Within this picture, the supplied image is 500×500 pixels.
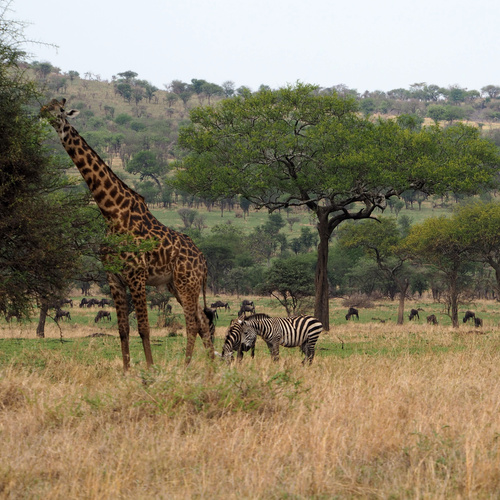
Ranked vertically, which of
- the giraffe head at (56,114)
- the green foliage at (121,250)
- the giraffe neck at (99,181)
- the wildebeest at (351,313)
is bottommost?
the wildebeest at (351,313)

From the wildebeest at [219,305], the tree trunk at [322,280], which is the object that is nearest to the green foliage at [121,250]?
the tree trunk at [322,280]

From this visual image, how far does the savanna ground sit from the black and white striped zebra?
3840 mm

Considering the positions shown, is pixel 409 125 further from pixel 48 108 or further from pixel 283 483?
pixel 283 483

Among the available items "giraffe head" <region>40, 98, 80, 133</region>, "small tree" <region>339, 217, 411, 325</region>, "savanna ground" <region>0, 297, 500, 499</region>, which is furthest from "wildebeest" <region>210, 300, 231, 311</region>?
"savanna ground" <region>0, 297, 500, 499</region>

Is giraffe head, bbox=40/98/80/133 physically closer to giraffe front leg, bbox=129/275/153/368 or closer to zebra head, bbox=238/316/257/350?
giraffe front leg, bbox=129/275/153/368

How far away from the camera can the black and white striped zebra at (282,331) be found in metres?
13.4

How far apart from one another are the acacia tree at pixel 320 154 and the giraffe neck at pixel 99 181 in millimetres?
15331

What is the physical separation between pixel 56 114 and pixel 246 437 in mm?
6928

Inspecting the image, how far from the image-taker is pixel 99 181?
430 inches

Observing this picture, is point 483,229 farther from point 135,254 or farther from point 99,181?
point 99,181

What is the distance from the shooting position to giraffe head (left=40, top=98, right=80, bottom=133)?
34.5 ft

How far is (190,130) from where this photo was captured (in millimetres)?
28016

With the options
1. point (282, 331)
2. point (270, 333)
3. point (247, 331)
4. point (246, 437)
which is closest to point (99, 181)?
point (247, 331)

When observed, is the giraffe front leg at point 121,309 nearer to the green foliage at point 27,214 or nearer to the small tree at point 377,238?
the green foliage at point 27,214
